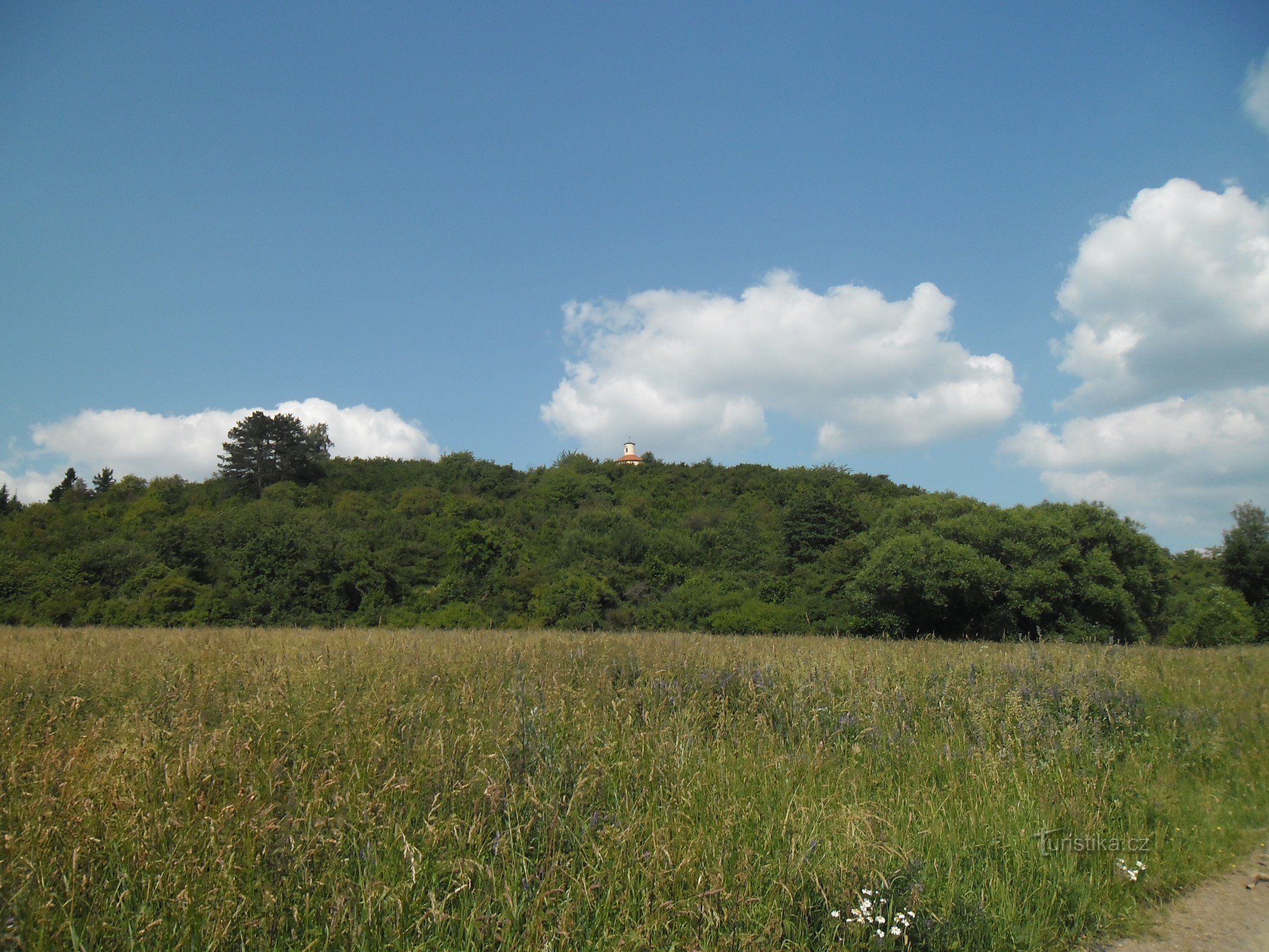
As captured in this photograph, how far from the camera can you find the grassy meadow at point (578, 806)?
105 inches

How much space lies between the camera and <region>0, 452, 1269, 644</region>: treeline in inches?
1155

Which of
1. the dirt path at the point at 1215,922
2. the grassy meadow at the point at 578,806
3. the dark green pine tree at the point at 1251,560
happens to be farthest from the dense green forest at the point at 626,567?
the dirt path at the point at 1215,922

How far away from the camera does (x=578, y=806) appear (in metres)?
3.55

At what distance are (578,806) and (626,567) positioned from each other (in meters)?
36.3

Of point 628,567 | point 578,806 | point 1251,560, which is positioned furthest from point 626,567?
point 578,806

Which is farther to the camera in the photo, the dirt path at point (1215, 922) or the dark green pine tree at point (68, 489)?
the dark green pine tree at point (68, 489)

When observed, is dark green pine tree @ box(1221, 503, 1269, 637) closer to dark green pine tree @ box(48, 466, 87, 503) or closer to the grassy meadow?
the grassy meadow

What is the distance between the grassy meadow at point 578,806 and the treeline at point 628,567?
60.7 ft

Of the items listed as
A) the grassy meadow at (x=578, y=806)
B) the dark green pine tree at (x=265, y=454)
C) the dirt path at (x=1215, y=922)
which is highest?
the dark green pine tree at (x=265, y=454)

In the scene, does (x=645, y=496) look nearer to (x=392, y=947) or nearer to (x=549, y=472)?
(x=549, y=472)

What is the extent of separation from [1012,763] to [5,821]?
6.00 metres

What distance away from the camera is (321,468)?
61594 millimetres

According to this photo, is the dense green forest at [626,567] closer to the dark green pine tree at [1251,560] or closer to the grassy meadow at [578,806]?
the dark green pine tree at [1251,560]

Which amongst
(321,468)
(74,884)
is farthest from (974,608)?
(321,468)
